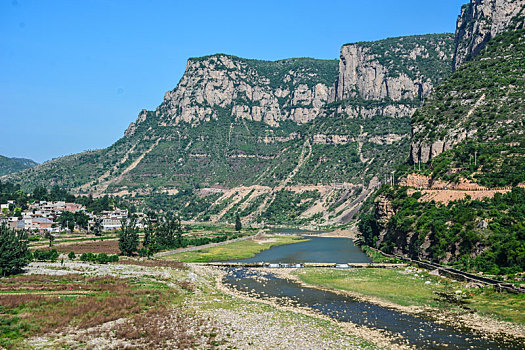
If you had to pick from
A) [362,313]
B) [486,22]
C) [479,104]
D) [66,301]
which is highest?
[486,22]

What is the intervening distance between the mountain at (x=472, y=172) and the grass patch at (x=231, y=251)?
24000 mm

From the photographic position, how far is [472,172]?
278 ft

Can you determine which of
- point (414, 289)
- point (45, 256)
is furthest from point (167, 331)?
point (45, 256)

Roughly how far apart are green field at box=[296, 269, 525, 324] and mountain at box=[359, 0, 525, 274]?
6.45 m

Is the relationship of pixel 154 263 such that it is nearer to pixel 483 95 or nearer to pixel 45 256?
pixel 45 256

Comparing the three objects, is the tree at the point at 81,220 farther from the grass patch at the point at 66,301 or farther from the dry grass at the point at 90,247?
the grass patch at the point at 66,301

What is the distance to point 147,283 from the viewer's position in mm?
57406

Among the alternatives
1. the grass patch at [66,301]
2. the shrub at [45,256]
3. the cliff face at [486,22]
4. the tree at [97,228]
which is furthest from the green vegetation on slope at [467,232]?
the cliff face at [486,22]

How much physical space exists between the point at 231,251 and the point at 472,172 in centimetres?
4787

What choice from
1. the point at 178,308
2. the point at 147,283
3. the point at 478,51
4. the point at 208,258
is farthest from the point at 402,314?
the point at 478,51

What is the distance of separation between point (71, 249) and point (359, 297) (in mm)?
56734

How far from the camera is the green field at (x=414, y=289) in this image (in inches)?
1756

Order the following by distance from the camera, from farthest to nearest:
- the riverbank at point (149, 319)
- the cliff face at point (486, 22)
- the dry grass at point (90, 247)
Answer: the cliff face at point (486, 22) < the dry grass at point (90, 247) < the riverbank at point (149, 319)

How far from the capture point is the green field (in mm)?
44594
